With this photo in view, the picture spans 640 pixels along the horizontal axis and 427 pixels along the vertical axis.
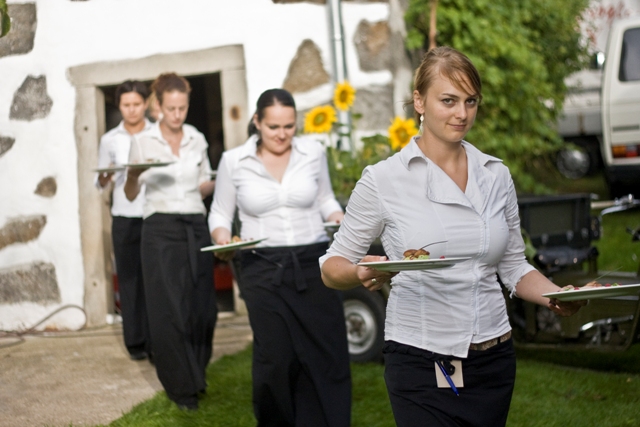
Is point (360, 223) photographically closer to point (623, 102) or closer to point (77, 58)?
point (77, 58)

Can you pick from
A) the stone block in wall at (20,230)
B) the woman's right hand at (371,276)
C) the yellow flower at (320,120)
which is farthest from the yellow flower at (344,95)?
the woman's right hand at (371,276)

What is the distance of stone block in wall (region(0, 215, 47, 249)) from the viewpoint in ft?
14.8

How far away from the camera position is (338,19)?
703 centimetres

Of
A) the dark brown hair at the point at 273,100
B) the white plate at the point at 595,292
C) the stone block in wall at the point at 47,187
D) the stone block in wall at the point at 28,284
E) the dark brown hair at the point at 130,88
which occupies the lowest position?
the stone block in wall at the point at 28,284

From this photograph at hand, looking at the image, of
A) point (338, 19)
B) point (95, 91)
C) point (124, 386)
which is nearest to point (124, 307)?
point (124, 386)

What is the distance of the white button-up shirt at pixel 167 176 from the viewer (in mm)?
5578

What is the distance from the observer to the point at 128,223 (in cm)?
673

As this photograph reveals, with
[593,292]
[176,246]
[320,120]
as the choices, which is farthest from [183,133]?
[593,292]

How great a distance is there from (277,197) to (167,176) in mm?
1230

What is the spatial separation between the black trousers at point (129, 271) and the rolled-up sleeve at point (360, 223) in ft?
13.0

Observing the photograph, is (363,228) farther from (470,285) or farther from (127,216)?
(127,216)

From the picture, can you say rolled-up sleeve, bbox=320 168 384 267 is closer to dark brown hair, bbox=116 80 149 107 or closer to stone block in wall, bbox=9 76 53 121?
stone block in wall, bbox=9 76 53 121

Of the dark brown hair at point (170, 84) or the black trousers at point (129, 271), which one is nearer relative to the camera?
the dark brown hair at point (170, 84)

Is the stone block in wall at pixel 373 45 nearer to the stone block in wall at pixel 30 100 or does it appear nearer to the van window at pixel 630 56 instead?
the stone block in wall at pixel 30 100
